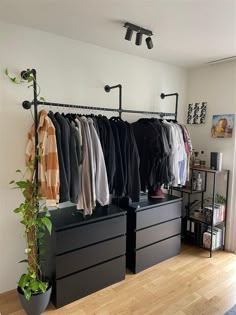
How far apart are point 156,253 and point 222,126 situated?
1.76 metres

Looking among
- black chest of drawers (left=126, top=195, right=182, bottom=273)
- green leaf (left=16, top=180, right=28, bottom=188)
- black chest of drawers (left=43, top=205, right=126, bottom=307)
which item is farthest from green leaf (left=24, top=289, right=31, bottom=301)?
black chest of drawers (left=126, top=195, right=182, bottom=273)

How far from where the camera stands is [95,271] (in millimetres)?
2219

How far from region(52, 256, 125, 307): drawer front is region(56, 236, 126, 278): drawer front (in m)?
0.06

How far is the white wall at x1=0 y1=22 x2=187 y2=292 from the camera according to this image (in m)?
2.09

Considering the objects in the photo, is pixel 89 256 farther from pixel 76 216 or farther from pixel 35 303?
pixel 35 303

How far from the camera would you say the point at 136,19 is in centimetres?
191

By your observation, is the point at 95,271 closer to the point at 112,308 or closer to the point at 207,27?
the point at 112,308

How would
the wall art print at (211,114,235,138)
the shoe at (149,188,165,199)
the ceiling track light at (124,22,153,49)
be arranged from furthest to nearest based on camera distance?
the wall art print at (211,114,235,138) → the shoe at (149,188,165,199) → the ceiling track light at (124,22,153,49)

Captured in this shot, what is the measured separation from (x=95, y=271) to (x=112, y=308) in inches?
13.0

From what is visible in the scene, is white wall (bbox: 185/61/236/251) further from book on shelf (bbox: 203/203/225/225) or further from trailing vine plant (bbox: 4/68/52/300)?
trailing vine plant (bbox: 4/68/52/300)

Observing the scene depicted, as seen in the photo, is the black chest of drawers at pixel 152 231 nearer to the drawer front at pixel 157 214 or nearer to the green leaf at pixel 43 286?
the drawer front at pixel 157 214

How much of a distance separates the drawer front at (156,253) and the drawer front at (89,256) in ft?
0.96

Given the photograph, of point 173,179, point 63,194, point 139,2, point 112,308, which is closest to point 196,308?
point 112,308

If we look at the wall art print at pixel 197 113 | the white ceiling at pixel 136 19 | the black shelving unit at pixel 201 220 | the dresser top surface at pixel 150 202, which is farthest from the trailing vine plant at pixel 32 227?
the wall art print at pixel 197 113
